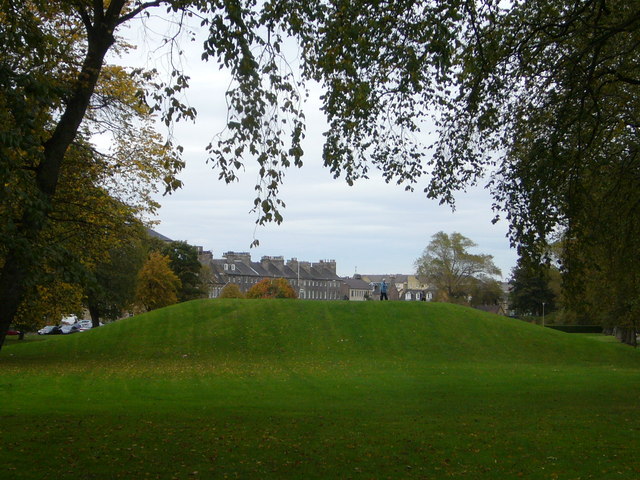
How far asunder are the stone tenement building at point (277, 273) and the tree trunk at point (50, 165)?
372ft

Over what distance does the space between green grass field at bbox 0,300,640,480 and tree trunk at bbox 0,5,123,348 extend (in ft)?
8.47

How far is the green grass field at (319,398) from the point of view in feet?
34.9

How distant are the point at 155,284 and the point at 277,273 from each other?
223 feet

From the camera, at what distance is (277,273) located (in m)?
140

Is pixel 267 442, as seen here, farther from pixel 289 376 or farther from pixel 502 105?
pixel 289 376

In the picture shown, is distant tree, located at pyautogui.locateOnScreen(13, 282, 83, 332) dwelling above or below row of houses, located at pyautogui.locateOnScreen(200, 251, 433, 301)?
below

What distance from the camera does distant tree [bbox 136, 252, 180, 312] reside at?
71312mm

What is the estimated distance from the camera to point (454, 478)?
9812mm

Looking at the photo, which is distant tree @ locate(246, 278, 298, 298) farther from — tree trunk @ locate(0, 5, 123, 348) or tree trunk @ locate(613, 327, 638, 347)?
Result: tree trunk @ locate(0, 5, 123, 348)

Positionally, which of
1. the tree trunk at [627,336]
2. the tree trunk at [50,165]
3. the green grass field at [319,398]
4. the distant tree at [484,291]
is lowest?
the green grass field at [319,398]

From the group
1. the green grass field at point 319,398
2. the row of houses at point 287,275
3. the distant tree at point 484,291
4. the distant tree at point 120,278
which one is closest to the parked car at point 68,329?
the distant tree at point 120,278

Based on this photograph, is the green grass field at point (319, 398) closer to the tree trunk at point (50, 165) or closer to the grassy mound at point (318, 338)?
the grassy mound at point (318, 338)

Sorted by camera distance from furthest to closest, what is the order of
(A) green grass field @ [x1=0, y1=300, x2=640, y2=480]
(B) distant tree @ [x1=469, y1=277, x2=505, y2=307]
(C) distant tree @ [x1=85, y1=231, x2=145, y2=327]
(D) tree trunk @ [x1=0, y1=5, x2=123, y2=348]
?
(B) distant tree @ [x1=469, y1=277, x2=505, y2=307] → (C) distant tree @ [x1=85, y1=231, x2=145, y2=327] → (A) green grass field @ [x1=0, y1=300, x2=640, y2=480] → (D) tree trunk @ [x1=0, y1=5, x2=123, y2=348]

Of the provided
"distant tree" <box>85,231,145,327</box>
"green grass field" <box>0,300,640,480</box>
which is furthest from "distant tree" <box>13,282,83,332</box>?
"distant tree" <box>85,231,145,327</box>
